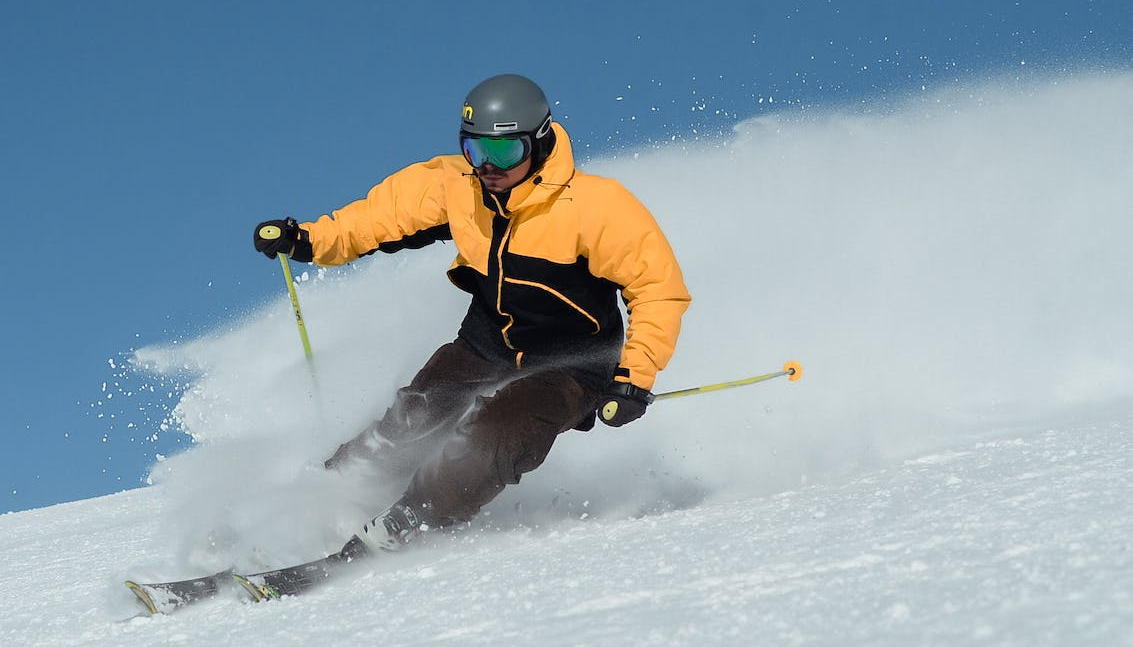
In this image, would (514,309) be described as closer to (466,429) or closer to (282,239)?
(466,429)

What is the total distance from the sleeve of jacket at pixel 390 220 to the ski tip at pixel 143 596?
66.5 inches

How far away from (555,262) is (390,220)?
3.09 feet

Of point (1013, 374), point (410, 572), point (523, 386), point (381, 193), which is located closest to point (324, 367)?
point (381, 193)

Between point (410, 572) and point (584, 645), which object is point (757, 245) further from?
point (584, 645)

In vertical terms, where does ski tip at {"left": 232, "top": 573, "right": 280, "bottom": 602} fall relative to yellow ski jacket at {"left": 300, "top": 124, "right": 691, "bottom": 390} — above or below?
below

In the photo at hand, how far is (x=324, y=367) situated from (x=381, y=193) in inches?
46.7

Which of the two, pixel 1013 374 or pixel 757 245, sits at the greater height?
pixel 757 245

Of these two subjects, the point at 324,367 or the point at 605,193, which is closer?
the point at 605,193

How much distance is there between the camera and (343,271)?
794 centimetres

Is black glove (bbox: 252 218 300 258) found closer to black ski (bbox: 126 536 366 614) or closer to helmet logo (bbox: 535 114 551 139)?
helmet logo (bbox: 535 114 551 139)

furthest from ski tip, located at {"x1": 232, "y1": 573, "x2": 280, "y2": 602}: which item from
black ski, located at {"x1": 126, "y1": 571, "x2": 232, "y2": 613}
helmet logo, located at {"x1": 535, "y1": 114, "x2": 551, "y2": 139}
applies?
helmet logo, located at {"x1": 535, "y1": 114, "x2": 551, "y2": 139}

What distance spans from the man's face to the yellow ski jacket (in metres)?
0.03

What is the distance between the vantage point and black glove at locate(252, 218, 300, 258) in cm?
451

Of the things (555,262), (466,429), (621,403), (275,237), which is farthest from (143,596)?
(555,262)
